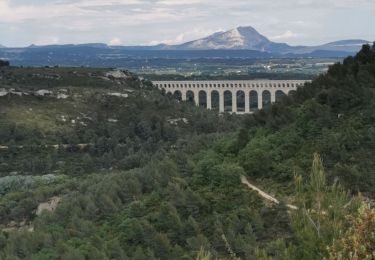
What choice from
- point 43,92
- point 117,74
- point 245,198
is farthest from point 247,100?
point 245,198

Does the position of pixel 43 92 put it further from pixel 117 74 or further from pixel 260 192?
pixel 260 192

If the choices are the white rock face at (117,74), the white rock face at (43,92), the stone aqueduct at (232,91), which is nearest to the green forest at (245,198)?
the white rock face at (43,92)

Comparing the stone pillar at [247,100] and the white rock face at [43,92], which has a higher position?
the white rock face at [43,92]

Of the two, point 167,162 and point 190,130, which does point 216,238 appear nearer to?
point 167,162

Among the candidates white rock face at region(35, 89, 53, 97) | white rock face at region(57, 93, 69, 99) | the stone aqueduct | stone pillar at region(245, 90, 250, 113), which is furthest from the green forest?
the stone aqueduct

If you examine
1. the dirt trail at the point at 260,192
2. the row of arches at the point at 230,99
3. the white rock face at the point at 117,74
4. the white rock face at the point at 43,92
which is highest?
the dirt trail at the point at 260,192

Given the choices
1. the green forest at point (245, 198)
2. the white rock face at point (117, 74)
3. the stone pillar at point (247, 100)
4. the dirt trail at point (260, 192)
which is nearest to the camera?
A: the green forest at point (245, 198)

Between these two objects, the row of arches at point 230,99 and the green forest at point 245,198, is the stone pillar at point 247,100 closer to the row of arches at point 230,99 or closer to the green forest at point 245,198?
the row of arches at point 230,99

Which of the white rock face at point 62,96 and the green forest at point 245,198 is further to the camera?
the white rock face at point 62,96
